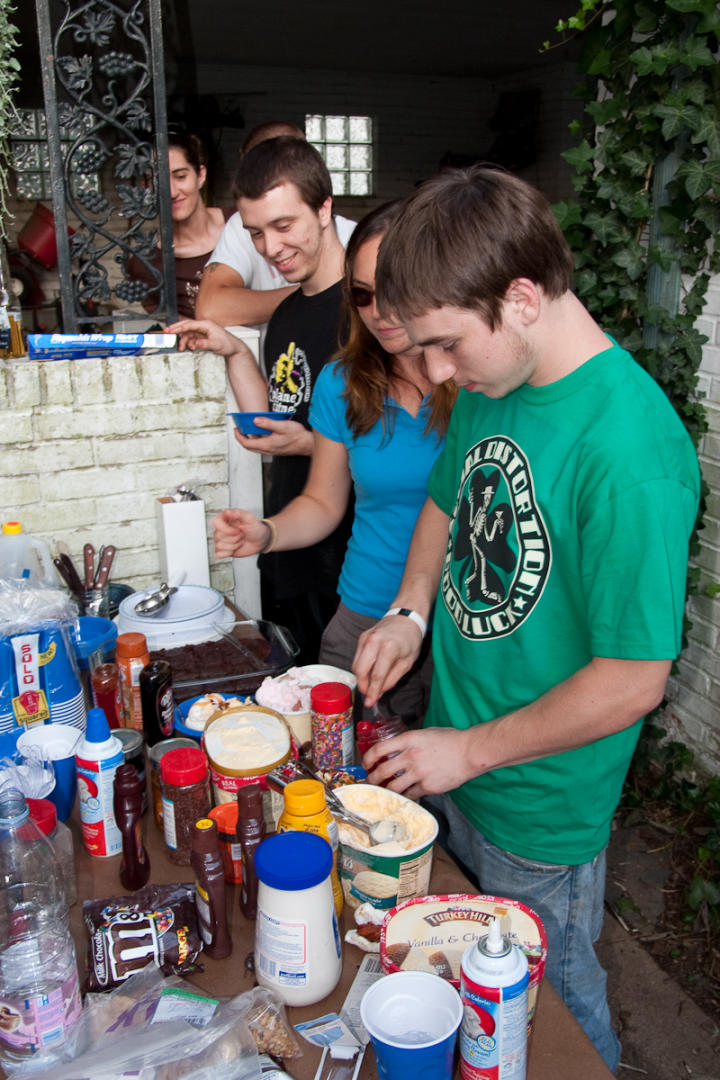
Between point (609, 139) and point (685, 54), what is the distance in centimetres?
39

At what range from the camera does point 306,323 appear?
2754 mm

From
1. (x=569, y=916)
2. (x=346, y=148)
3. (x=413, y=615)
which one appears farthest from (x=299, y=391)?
(x=346, y=148)

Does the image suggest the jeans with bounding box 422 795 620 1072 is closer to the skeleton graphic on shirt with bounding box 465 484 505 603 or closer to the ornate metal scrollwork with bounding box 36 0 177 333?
the skeleton graphic on shirt with bounding box 465 484 505 603

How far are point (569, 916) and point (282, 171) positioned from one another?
84.8 inches

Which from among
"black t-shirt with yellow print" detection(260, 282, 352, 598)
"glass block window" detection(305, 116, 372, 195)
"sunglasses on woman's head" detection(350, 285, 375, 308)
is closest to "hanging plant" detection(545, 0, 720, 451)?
"black t-shirt with yellow print" detection(260, 282, 352, 598)

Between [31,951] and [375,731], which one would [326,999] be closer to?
[31,951]

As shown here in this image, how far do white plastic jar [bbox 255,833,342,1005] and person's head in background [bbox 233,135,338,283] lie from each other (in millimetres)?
1961

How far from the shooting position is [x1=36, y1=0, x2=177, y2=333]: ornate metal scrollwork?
7.93 ft

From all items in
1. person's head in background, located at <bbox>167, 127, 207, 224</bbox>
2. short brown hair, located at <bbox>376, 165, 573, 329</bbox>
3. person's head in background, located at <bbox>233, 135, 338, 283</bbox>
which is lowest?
short brown hair, located at <bbox>376, 165, 573, 329</bbox>

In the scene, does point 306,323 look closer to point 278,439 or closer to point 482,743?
point 278,439

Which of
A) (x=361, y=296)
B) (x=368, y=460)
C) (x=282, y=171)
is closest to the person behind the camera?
(x=361, y=296)

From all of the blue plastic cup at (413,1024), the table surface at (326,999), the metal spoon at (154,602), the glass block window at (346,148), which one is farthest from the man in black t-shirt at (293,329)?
the glass block window at (346,148)

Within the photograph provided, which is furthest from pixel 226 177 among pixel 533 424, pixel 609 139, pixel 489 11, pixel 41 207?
pixel 533 424

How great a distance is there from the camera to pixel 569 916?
62.5 inches
